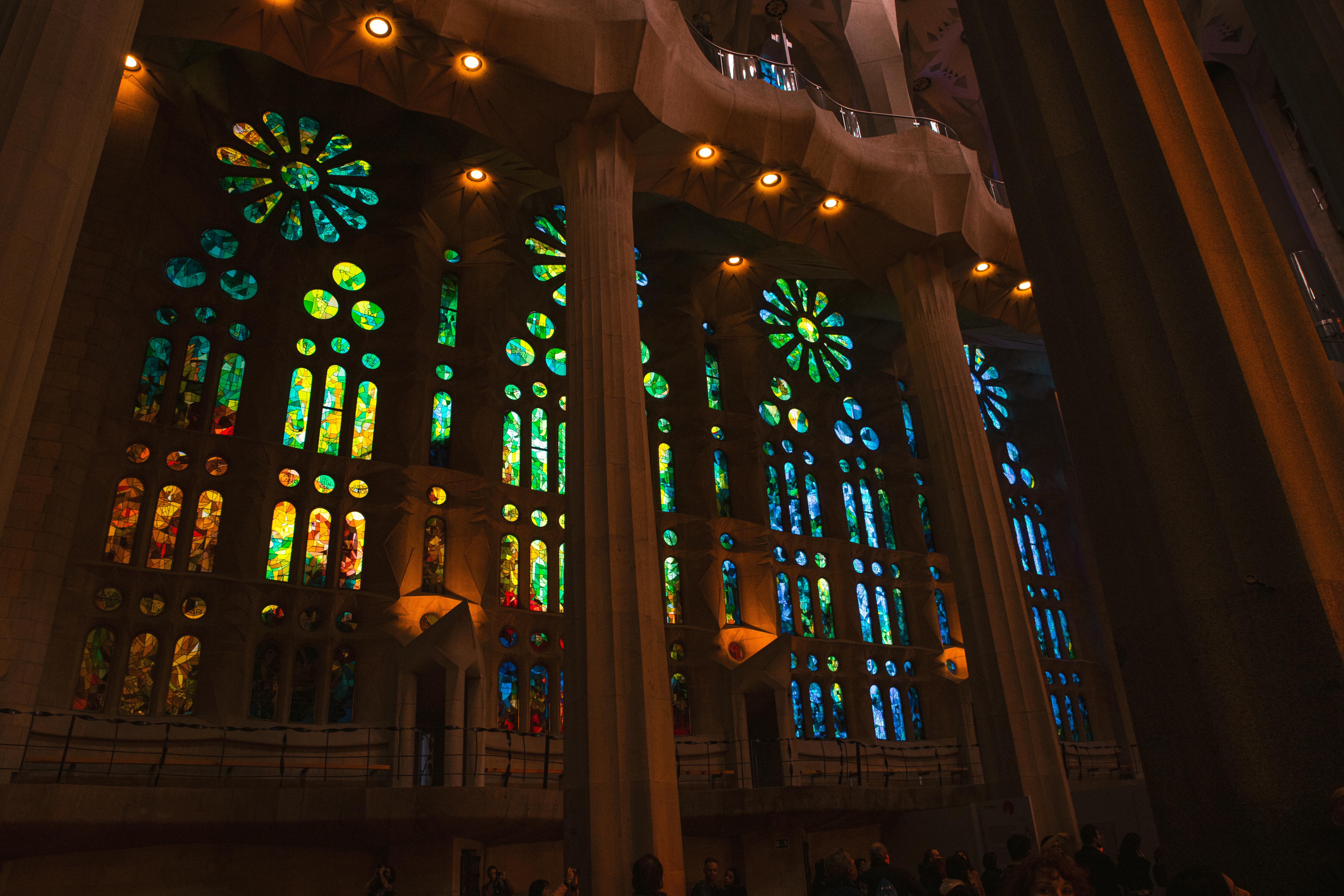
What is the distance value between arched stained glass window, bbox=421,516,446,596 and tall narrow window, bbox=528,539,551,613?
842mm

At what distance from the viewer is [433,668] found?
50.7 feet

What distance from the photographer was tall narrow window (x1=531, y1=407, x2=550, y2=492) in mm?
19859

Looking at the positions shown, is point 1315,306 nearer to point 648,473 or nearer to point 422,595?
point 648,473

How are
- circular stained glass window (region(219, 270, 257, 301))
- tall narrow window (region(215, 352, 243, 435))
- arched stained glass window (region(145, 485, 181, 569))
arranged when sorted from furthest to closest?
circular stained glass window (region(219, 270, 257, 301)), tall narrow window (region(215, 352, 243, 435)), arched stained glass window (region(145, 485, 181, 569))

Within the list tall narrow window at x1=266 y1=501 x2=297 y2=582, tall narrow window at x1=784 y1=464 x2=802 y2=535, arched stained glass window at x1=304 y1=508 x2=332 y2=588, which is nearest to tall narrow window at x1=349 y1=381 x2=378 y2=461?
arched stained glass window at x1=304 y1=508 x2=332 y2=588

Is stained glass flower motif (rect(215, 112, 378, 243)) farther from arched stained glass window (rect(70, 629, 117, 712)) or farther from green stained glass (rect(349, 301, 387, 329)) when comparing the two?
arched stained glass window (rect(70, 629, 117, 712))

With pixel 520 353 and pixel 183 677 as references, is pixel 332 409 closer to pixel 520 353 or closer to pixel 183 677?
pixel 520 353

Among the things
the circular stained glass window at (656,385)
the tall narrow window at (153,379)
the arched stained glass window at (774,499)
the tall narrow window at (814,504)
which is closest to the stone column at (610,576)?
the tall narrow window at (153,379)

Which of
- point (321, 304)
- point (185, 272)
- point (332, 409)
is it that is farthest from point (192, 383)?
point (321, 304)

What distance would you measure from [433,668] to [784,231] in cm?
995

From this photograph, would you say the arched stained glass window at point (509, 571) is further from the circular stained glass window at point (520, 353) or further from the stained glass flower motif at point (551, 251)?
the stained glass flower motif at point (551, 251)

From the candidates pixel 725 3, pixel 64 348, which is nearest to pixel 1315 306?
pixel 725 3

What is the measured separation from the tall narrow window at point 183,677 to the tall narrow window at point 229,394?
378cm

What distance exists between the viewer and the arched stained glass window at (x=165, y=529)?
15375mm
